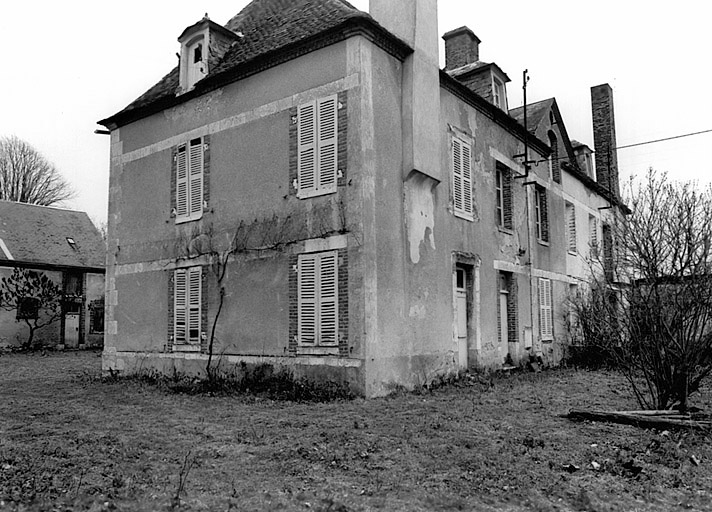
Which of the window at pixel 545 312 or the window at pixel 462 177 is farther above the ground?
the window at pixel 462 177

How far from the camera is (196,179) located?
1434cm

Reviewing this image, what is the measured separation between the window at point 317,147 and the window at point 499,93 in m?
7.50

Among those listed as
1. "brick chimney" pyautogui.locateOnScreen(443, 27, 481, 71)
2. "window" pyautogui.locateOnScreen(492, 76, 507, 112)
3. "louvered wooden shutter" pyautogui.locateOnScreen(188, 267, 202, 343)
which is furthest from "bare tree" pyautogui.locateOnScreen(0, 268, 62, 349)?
"window" pyautogui.locateOnScreen(492, 76, 507, 112)

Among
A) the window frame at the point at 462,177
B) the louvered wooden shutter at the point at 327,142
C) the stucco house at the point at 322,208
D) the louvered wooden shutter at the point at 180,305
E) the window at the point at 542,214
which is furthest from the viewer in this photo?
the window at the point at 542,214

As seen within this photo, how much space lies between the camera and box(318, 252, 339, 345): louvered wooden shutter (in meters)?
11.4

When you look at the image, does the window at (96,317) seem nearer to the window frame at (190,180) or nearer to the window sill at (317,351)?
the window frame at (190,180)

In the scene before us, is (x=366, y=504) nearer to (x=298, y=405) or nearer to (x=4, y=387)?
(x=298, y=405)

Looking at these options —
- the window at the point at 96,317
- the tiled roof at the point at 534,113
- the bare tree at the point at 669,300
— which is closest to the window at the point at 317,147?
the bare tree at the point at 669,300

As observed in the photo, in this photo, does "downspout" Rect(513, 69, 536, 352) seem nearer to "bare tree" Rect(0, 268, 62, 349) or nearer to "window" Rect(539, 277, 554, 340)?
"window" Rect(539, 277, 554, 340)

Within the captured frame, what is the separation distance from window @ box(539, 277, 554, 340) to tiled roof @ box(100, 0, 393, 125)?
32.3 ft

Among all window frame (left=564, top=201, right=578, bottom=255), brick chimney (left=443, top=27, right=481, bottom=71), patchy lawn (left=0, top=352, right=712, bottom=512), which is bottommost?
patchy lawn (left=0, top=352, right=712, bottom=512)

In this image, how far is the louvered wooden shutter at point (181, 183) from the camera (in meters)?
14.6

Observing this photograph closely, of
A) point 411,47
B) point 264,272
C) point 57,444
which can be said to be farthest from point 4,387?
point 411,47

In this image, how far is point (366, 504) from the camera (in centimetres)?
529
